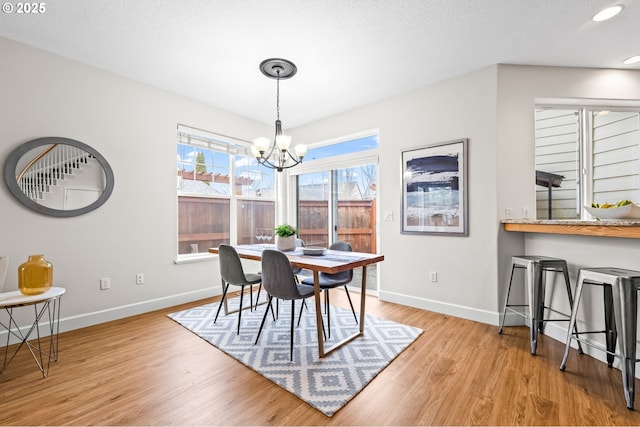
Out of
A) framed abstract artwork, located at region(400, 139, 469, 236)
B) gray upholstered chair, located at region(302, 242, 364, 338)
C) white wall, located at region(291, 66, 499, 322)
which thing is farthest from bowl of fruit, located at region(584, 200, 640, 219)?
gray upholstered chair, located at region(302, 242, 364, 338)

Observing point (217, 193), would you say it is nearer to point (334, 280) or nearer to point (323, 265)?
point (334, 280)

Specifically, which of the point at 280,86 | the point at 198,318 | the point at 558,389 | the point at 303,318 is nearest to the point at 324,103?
the point at 280,86

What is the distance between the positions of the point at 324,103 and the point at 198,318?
10.1ft

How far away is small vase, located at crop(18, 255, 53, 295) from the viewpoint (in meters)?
2.08

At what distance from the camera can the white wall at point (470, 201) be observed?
9.54 ft

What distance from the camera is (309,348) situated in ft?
7.75

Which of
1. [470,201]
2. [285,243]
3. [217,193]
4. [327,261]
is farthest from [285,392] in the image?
[217,193]

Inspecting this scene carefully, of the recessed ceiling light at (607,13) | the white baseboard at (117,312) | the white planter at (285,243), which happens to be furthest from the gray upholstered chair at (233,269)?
the recessed ceiling light at (607,13)

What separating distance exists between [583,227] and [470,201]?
3.30 feet

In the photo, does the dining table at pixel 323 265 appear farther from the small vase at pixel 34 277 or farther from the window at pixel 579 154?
the window at pixel 579 154

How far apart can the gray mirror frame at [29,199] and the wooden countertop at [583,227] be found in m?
4.09

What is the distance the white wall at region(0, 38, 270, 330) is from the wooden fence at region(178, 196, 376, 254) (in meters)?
0.26

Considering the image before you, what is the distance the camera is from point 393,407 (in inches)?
64.7

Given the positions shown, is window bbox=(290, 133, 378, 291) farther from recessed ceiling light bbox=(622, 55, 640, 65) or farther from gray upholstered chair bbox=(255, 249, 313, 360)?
recessed ceiling light bbox=(622, 55, 640, 65)
